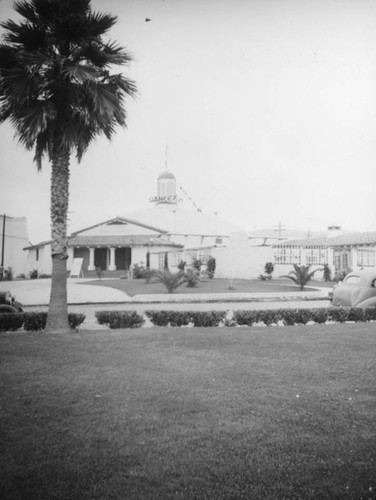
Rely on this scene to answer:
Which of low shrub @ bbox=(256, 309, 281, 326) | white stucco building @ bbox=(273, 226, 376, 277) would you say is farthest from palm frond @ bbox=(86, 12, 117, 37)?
white stucco building @ bbox=(273, 226, 376, 277)

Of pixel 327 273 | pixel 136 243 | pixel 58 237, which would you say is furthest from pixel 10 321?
pixel 136 243

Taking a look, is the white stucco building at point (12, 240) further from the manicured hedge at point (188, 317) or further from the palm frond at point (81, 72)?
the palm frond at point (81, 72)

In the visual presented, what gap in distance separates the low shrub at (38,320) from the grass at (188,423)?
2.79 metres

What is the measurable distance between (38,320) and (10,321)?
69cm

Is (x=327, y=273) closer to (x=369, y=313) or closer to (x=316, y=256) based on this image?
(x=316, y=256)

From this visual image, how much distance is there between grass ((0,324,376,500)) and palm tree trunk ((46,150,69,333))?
2314 mm

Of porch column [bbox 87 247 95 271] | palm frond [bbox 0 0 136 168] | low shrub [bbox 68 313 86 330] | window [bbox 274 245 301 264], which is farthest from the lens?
porch column [bbox 87 247 95 271]

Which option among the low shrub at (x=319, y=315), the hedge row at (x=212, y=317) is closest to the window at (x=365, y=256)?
the hedge row at (x=212, y=317)

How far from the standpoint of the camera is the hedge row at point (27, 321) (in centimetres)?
1039

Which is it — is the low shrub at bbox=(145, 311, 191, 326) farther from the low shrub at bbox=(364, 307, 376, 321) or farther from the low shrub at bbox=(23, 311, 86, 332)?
the low shrub at bbox=(364, 307, 376, 321)

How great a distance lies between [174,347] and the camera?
8.06m

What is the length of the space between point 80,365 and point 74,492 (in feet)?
12.4

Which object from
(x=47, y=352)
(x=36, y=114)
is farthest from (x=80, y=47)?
(x=47, y=352)

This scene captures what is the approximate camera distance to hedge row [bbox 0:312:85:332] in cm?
1039
